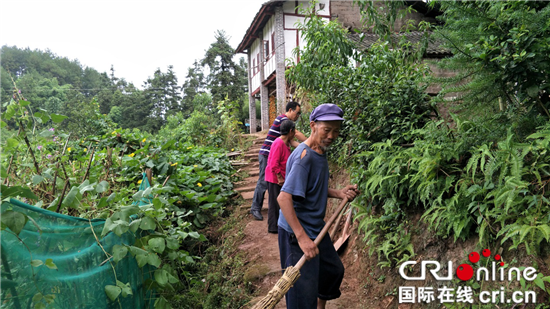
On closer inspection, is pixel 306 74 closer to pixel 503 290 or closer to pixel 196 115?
pixel 503 290

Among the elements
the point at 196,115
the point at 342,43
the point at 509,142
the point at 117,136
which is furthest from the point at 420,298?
the point at 196,115

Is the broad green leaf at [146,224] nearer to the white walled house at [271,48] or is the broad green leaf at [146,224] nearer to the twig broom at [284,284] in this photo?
the twig broom at [284,284]

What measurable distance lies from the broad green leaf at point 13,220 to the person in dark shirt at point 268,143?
417 centimetres

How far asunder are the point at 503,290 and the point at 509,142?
122cm

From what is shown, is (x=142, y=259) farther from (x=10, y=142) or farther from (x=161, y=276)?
(x=10, y=142)

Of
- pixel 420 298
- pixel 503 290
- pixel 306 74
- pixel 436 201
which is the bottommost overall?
pixel 420 298

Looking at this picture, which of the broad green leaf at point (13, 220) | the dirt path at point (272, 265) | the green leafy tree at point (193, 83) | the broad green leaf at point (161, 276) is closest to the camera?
the broad green leaf at point (13, 220)

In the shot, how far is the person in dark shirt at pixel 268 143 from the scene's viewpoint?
20.8 ft

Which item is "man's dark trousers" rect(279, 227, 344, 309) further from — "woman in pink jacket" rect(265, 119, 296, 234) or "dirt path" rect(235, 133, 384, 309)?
"woman in pink jacket" rect(265, 119, 296, 234)

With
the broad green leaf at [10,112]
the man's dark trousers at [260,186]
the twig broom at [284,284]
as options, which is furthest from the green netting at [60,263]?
the man's dark trousers at [260,186]

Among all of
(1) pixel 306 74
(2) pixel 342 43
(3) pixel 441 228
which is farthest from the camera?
(1) pixel 306 74

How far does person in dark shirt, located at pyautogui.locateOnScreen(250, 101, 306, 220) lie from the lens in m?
6.34

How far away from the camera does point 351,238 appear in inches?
208

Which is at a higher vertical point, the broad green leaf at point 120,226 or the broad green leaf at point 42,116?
the broad green leaf at point 42,116
